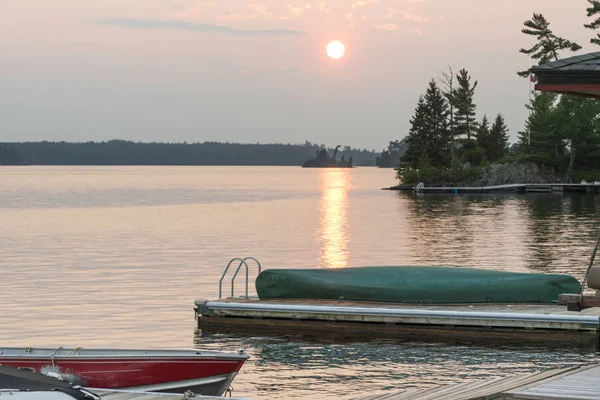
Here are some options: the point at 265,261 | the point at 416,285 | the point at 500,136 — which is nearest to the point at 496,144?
the point at 500,136

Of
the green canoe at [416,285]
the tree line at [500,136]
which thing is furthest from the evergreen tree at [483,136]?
the green canoe at [416,285]

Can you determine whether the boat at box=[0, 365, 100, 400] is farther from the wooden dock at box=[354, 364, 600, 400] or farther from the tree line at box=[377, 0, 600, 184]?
the tree line at box=[377, 0, 600, 184]

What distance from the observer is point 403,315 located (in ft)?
89.8

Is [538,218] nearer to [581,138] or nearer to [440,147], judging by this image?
[581,138]

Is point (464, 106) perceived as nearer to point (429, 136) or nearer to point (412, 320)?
point (429, 136)

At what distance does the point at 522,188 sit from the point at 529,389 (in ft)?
453

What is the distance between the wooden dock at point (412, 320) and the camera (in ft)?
86.1

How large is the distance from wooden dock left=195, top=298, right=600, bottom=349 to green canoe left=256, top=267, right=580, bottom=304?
0.33 m

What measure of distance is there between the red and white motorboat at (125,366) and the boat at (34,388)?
249 centimetres

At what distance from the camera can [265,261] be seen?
55594 millimetres

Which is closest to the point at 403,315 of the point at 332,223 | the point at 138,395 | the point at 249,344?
the point at 249,344

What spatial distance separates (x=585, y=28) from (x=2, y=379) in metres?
124

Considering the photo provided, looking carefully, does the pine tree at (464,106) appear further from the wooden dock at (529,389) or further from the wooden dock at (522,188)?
the wooden dock at (529,389)

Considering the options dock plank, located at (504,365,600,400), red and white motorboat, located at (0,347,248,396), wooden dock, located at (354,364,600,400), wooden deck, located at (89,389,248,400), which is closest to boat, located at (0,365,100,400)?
wooden deck, located at (89,389,248,400)
